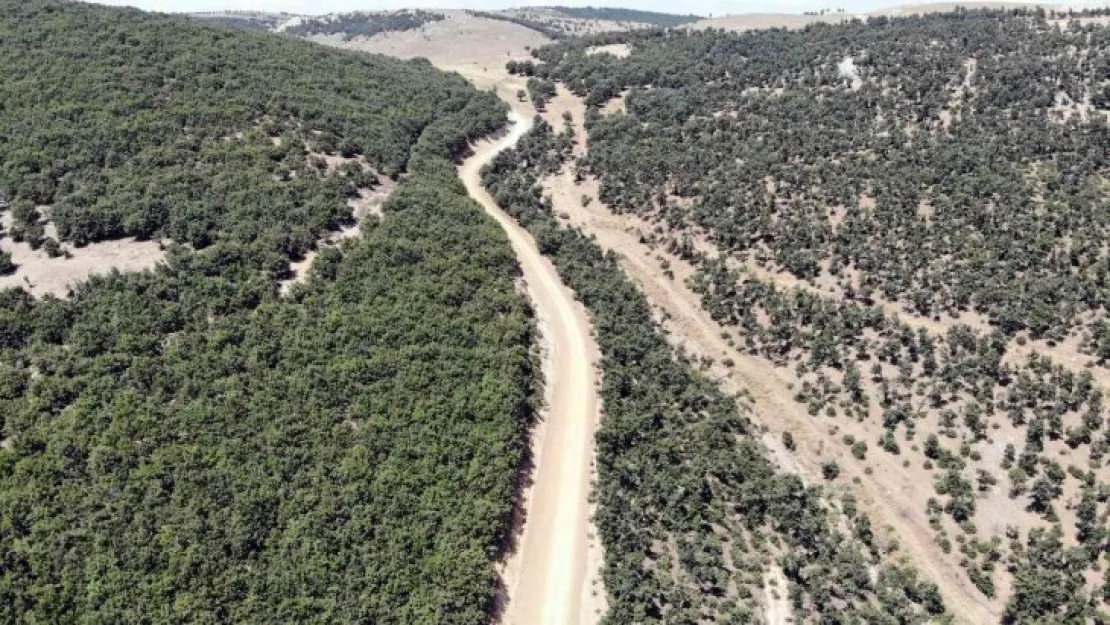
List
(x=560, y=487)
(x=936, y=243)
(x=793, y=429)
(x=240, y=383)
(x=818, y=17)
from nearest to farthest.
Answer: (x=240, y=383) < (x=560, y=487) < (x=793, y=429) < (x=936, y=243) < (x=818, y=17)

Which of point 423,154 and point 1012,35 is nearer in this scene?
point 423,154

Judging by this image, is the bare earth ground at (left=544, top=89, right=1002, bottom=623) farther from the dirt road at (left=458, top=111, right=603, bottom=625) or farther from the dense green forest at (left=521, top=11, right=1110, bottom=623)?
the dirt road at (left=458, top=111, right=603, bottom=625)

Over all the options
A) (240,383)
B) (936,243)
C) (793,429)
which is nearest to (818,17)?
(936,243)

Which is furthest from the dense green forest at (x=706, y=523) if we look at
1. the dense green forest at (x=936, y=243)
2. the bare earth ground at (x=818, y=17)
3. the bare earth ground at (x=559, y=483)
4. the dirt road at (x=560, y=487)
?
the bare earth ground at (x=818, y=17)

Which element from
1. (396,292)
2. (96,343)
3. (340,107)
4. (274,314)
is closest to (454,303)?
(396,292)

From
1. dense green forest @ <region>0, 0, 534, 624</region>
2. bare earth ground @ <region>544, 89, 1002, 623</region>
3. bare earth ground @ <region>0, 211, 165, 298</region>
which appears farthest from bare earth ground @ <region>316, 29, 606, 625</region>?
bare earth ground @ <region>0, 211, 165, 298</region>

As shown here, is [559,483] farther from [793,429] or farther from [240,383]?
[240,383]

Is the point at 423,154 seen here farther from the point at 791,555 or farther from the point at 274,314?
the point at 791,555
